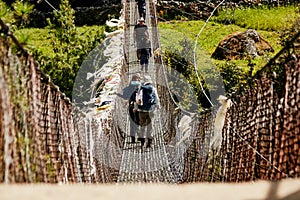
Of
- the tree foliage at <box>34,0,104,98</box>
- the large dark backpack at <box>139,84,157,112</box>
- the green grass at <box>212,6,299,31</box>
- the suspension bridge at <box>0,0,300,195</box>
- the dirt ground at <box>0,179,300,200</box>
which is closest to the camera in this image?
the dirt ground at <box>0,179,300,200</box>

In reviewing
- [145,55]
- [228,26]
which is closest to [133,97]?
[145,55]

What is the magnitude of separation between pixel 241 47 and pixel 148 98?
6.26 m

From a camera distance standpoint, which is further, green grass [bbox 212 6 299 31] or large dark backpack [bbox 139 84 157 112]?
green grass [bbox 212 6 299 31]

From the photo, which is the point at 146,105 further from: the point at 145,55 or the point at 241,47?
the point at 241,47

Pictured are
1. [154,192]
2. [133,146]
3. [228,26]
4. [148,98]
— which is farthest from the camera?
[228,26]

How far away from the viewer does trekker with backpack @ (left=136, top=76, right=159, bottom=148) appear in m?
5.31

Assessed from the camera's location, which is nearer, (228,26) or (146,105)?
(146,105)

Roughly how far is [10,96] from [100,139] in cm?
267

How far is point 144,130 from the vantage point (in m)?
5.83

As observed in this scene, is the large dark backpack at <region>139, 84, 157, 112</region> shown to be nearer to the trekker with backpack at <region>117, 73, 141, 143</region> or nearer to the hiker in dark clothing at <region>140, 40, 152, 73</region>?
the trekker with backpack at <region>117, 73, 141, 143</region>

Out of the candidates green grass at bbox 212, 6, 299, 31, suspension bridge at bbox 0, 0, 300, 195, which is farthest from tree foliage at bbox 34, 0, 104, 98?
green grass at bbox 212, 6, 299, 31

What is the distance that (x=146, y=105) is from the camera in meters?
5.38

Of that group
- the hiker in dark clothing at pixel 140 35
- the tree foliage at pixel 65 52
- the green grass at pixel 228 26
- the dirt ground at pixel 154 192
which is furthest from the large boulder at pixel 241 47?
the dirt ground at pixel 154 192

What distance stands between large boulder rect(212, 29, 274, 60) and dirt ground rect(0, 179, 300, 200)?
9731mm
